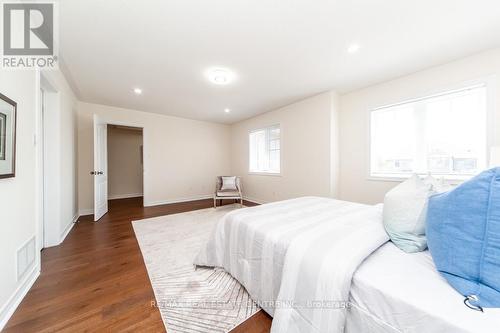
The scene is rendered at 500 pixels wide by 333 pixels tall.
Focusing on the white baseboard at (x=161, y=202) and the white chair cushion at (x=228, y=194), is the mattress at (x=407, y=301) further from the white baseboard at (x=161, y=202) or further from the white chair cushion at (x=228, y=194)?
the white baseboard at (x=161, y=202)

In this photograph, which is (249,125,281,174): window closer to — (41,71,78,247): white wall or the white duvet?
the white duvet

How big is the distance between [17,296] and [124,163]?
5258 mm

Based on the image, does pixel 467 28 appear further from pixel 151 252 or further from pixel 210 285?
pixel 151 252

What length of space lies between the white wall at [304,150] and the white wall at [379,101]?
246 mm

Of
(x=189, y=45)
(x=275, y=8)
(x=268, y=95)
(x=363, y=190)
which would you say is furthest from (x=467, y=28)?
(x=189, y=45)

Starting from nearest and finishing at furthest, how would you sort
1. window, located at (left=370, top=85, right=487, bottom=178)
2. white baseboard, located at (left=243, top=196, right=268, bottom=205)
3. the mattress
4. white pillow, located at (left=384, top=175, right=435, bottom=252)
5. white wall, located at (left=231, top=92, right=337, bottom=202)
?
the mattress < white pillow, located at (left=384, top=175, right=435, bottom=252) < window, located at (left=370, top=85, right=487, bottom=178) < white wall, located at (left=231, top=92, right=337, bottom=202) < white baseboard, located at (left=243, top=196, right=268, bottom=205)

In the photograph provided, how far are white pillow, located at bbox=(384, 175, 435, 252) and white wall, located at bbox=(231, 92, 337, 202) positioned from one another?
235 centimetres

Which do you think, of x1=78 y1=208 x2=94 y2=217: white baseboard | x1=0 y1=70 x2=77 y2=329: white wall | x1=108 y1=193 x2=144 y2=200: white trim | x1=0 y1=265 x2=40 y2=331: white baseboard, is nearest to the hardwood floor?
x1=0 y1=265 x2=40 y2=331: white baseboard

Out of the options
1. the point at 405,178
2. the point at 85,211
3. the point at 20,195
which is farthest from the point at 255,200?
the point at 20,195

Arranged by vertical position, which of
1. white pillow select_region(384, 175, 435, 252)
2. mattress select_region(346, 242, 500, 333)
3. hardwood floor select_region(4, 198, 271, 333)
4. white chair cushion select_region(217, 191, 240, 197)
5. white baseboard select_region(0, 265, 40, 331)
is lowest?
hardwood floor select_region(4, 198, 271, 333)

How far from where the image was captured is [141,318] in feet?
4.25

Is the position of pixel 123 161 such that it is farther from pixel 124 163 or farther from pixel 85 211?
pixel 85 211

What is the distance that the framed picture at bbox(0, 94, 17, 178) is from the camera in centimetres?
127

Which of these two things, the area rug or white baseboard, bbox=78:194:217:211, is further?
white baseboard, bbox=78:194:217:211
